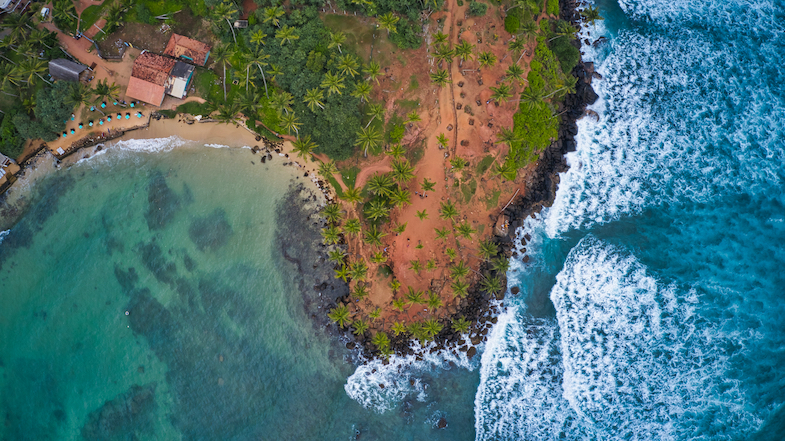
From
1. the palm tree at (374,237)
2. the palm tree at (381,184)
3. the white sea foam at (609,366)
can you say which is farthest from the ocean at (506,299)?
the palm tree at (381,184)

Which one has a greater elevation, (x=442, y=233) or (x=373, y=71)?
(x=373, y=71)

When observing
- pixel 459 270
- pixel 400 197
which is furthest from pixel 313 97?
pixel 459 270

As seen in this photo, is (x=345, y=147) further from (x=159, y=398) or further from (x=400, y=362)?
(x=159, y=398)

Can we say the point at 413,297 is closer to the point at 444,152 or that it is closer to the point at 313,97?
the point at 444,152

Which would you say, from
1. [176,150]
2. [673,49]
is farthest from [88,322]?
[673,49]

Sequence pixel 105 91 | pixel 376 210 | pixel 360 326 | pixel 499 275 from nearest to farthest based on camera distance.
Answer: pixel 376 210
pixel 360 326
pixel 105 91
pixel 499 275

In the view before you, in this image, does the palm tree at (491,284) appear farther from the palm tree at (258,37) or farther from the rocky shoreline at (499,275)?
the palm tree at (258,37)

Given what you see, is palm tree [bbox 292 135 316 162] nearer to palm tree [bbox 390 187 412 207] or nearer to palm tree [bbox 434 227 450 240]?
palm tree [bbox 390 187 412 207]
